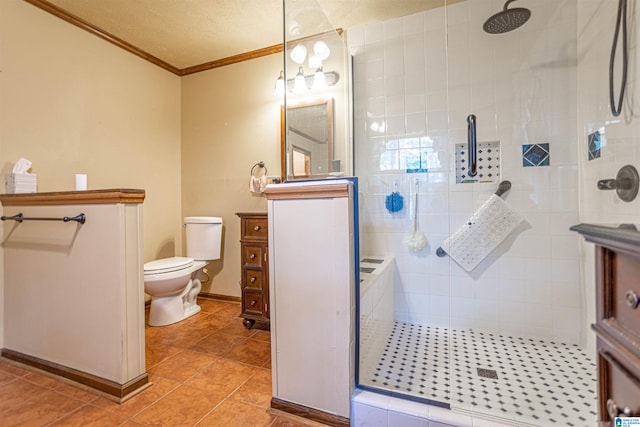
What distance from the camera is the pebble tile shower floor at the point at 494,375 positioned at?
1.16 meters

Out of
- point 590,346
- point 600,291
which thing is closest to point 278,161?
point 600,291

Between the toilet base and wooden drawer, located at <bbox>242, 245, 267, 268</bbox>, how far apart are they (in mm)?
647

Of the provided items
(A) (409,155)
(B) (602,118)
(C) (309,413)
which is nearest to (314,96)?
(A) (409,155)

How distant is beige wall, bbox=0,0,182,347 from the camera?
183cm

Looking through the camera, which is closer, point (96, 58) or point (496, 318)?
point (496, 318)

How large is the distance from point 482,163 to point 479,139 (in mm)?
163

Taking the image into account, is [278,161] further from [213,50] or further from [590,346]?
[590,346]

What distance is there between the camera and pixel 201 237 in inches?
98.7

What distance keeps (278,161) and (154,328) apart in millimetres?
1666

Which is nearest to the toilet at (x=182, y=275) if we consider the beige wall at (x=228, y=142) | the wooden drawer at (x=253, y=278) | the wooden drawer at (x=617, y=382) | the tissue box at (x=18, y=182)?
the beige wall at (x=228, y=142)

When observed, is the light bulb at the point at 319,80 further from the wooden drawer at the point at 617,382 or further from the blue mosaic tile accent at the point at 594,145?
the wooden drawer at the point at 617,382

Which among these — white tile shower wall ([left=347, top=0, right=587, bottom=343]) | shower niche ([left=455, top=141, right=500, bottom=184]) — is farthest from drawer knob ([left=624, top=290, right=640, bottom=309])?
shower niche ([left=455, top=141, right=500, bottom=184])

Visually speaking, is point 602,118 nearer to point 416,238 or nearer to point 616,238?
point 416,238

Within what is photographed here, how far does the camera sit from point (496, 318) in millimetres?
1925
